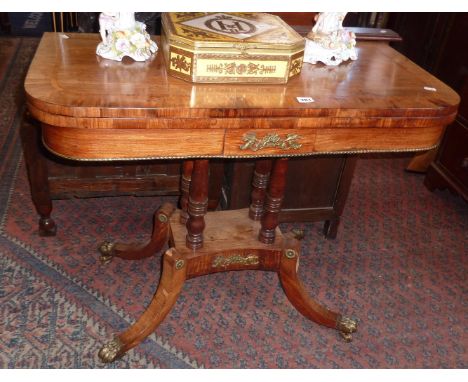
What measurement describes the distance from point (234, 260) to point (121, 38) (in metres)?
0.77

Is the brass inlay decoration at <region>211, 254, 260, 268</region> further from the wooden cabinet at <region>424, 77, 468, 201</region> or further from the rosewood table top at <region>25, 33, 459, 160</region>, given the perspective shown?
the wooden cabinet at <region>424, 77, 468, 201</region>

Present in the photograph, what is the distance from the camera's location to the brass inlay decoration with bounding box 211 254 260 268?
157cm

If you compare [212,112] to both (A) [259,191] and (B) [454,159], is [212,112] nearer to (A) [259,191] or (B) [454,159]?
(A) [259,191]

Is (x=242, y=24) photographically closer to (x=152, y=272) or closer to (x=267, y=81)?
(x=267, y=81)

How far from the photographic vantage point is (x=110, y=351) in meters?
1.52

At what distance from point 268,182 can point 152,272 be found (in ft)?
2.08

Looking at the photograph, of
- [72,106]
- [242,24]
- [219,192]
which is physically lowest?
[219,192]

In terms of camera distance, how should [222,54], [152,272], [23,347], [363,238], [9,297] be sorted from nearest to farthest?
1. [222,54]
2. [23,347]
3. [9,297]
4. [152,272]
5. [363,238]

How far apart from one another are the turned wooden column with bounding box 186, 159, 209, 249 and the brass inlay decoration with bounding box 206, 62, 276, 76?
1.15 ft

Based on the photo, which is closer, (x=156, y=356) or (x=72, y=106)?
(x=72, y=106)

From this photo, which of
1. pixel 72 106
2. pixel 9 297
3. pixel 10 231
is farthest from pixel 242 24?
pixel 10 231

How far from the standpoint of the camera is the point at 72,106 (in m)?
0.99

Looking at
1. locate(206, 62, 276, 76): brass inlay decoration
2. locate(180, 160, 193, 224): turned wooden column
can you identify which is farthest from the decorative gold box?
locate(180, 160, 193, 224): turned wooden column

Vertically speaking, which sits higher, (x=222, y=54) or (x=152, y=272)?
(x=222, y=54)
